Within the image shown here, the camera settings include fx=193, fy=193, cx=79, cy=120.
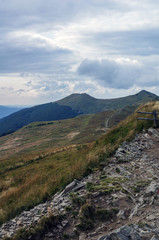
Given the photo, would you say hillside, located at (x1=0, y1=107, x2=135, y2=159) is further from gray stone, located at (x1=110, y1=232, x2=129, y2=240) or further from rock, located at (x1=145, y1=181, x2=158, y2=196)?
gray stone, located at (x1=110, y1=232, x2=129, y2=240)

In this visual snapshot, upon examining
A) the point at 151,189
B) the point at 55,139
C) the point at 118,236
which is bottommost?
the point at 55,139

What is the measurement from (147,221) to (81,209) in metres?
2.64

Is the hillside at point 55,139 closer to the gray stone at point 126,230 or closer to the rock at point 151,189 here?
the rock at point 151,189

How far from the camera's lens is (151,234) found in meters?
6.29

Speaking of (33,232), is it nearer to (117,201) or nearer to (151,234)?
(117,201)

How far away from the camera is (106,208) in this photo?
8.24 metres

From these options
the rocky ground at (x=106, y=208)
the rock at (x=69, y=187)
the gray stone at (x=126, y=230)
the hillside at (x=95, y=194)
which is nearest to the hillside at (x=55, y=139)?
the hillside at (x=95, y=194)

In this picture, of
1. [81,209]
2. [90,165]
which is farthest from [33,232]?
[90,165]

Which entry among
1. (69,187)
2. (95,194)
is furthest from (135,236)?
(69,187)

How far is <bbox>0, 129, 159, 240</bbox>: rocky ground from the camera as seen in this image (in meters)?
6.96

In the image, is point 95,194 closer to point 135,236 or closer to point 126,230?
point 126,230

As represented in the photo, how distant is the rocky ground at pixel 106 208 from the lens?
6.96m

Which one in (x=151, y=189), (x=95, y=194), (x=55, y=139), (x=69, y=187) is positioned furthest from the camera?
(x=55, y=139)

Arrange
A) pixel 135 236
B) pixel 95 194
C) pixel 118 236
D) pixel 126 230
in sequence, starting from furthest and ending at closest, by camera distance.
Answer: pixel 95 194 → pixel 126 230 → pixel 118 236 → pixel 135 236
